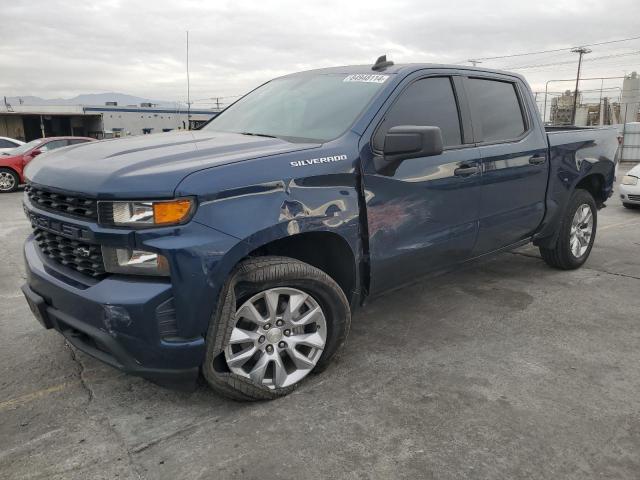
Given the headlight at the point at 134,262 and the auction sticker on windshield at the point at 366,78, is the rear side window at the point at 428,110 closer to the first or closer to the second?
the auction sticker on windshield at the point at 366,78

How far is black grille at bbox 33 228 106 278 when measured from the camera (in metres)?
2.40

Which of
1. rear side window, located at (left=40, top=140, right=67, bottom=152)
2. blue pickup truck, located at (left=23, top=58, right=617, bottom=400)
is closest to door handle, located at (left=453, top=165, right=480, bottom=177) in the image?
blue pickup truck, located at (left=23, top=58, right=617, bottom=400)

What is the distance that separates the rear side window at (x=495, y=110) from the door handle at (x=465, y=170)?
30 centimetres

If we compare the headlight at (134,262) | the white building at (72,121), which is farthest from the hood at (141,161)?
the white building at (72,121)

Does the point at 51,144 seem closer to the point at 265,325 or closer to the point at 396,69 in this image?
the point at 396,69

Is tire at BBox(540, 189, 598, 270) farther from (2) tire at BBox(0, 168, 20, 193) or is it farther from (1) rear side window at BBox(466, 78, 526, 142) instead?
(2) tire at BBox(0, 168, 20, 193)

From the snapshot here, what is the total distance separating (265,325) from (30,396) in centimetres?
140

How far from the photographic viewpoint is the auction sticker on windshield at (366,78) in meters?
3.32

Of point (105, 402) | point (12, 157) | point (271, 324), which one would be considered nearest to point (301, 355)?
point (271, 324)

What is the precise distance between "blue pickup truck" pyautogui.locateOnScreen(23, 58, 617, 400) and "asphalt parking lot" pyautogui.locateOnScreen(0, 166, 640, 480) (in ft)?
0.98

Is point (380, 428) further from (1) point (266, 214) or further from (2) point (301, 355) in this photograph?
(1) point (266, 214)

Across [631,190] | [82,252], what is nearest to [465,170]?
[82,252]

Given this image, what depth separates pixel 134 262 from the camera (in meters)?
2.30

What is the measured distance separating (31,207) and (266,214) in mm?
1372
